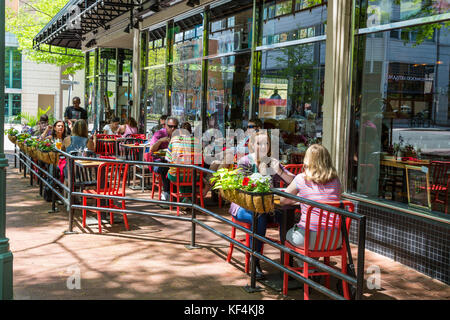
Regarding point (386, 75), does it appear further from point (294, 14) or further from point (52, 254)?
point (52, 254)

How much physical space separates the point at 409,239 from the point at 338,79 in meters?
2.29

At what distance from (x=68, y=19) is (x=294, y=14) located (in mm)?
10781

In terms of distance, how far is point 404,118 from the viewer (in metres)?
5.75

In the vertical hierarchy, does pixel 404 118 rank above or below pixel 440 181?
above

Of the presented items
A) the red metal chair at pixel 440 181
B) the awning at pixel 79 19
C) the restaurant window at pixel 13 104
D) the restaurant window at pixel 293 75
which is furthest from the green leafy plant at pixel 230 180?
the restaurant window at pixel 13 104

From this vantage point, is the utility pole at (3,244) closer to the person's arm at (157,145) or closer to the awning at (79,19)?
the person's arm at (157,145)

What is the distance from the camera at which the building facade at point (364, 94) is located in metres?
5.28

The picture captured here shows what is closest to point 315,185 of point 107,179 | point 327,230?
point 327,230

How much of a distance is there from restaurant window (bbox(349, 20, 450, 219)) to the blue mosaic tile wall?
19 centimetres

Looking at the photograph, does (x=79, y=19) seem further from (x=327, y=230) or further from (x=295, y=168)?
(x=327, y=230)

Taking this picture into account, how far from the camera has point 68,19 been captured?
53.4 ft

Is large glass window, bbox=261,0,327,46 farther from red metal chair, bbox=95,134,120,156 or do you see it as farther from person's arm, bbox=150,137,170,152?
red metal chair, bbox=95,134,120,156

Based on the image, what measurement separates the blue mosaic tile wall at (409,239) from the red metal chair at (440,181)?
29 cm

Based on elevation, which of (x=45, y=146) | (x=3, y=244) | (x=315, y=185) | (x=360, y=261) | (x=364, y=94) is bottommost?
(x=3, y=244)
